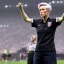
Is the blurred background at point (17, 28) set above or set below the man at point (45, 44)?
above

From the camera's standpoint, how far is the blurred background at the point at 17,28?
38.1 metres

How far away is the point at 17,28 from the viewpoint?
130 feet

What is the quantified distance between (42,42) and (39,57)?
0.26m

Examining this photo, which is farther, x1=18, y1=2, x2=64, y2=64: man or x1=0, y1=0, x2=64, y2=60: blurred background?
x1=0, y1=0, x2=64, y2=60: blurred background

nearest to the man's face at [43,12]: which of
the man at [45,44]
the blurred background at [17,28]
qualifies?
the man at [45,44]

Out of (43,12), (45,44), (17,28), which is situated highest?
(17,28)

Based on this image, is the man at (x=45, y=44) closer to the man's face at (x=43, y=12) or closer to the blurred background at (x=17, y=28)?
the man's face at (x=43, y=12)

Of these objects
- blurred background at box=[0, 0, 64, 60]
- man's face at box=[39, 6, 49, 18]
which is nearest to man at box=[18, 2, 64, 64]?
man's face at box=[39, 6, 49, 18]

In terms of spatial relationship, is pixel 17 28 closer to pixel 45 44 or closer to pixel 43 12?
pixel 43 12

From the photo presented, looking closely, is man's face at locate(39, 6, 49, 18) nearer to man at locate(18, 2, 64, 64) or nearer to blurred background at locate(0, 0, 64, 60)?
man at locate(18, 2, 64, 64)

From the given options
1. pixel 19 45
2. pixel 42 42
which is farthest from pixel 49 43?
pixel 19 45

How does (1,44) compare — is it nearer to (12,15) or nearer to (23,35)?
(23,35)

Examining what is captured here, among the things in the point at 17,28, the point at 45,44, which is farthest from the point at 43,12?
the point at 17,28

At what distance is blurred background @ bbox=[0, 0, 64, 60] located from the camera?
3809cm
